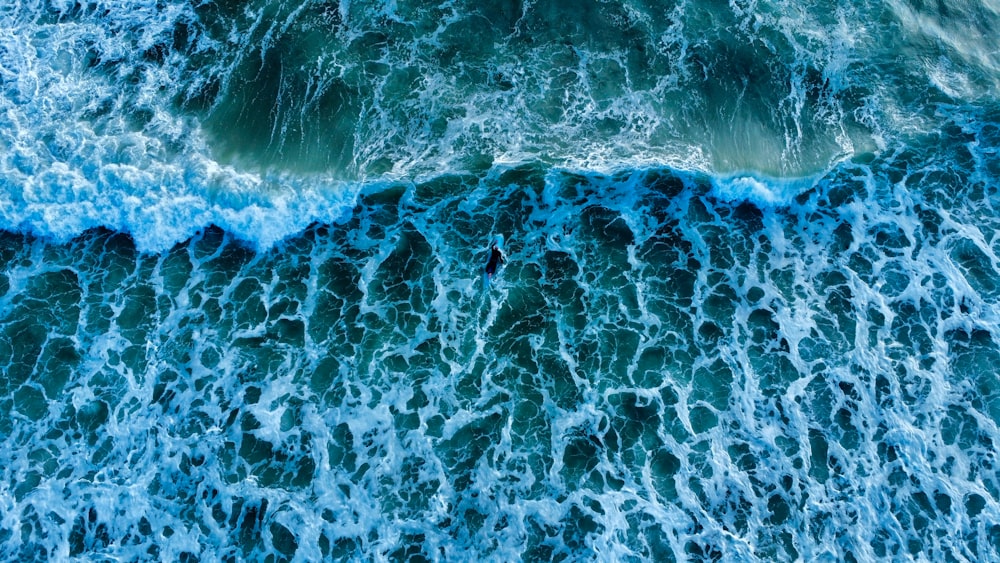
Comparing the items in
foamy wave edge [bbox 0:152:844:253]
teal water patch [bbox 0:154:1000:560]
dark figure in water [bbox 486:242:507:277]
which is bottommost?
teal water patch [bbox 0:154:1000:560]

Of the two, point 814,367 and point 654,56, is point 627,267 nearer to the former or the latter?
point 814,367

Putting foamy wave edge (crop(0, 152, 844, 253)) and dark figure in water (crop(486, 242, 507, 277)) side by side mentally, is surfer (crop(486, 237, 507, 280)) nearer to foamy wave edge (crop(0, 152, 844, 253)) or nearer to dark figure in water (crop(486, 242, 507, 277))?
dark figure in water (crop(486, 242, 507, 277))

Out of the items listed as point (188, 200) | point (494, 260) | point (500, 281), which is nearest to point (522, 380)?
point (500, 281)

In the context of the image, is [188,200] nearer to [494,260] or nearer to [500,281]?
[494,260]

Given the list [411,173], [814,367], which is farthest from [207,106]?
[814,367]

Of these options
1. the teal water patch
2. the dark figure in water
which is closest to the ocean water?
the teal water patch

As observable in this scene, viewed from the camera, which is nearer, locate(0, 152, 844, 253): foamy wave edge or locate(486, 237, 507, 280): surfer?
locate(486, 237, 507, 280): surfer

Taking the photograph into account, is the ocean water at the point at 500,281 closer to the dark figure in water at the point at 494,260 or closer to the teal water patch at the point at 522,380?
the teal water patch at the point at 522,380
